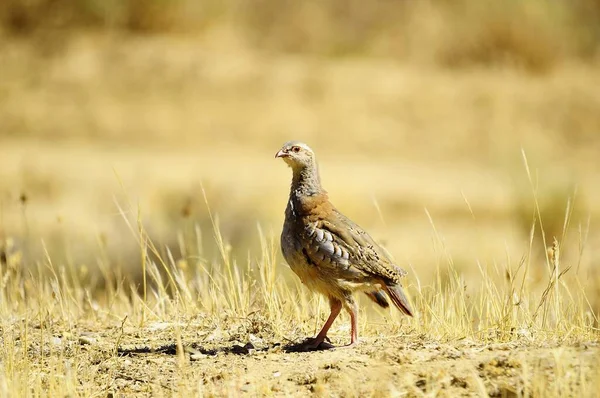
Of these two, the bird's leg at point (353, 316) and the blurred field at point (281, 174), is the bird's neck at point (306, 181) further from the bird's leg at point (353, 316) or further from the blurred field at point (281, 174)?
the bird's leg at point (353, 316)

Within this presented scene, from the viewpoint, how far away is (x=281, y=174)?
1877 cm

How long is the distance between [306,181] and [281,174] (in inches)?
482

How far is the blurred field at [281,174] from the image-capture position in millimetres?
5883

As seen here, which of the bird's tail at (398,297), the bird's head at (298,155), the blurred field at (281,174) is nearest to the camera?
the blurred field at (281,174)

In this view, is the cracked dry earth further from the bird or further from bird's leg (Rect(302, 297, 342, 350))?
the bird

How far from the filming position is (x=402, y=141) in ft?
72.7

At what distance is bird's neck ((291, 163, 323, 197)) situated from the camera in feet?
21.3

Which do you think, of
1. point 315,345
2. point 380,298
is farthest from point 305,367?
point 380,298

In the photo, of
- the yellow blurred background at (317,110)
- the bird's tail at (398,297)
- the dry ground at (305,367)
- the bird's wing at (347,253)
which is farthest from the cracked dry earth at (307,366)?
the yellow blurred background at (317,110)

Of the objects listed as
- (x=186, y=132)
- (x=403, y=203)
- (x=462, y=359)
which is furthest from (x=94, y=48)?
(x=462, y=359)

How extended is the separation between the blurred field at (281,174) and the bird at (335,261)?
0.31 meters

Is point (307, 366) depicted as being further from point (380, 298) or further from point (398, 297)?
point (380, 298)

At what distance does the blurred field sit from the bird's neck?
698mm

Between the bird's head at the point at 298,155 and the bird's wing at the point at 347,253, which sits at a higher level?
the bird's head at the point at 298,155
